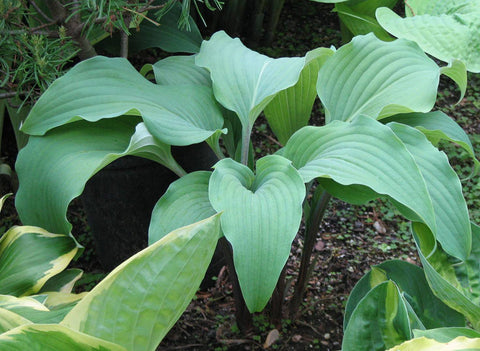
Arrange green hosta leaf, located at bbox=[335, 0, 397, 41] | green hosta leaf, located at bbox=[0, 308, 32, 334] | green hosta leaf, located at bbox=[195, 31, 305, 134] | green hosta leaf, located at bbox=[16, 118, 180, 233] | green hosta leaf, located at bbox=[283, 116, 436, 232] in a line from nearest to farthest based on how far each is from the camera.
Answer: green hosta leaf, located at bbox=[0, 308, 32, 334], green hosta leaf, located at bbox=[283, 116, 436, 232], green hosta leaf, located at bbox=[16, 118, 180, 233], green hosta leaf, located at bbox=[195, 31, 305, 134], green hosta leaf, located at bbox=[335, 0, 397, 41]

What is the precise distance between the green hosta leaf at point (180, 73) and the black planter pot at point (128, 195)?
16 centimetres

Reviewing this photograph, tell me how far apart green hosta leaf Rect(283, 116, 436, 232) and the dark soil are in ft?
1.34

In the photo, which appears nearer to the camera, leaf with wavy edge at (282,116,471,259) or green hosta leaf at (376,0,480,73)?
leaf with wavy edge at (282,116,471,259)

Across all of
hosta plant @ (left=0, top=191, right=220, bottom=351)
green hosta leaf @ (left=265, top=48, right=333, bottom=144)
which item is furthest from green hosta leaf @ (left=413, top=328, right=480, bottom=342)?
green hosta leaf @ (left=265, top=48, right=333, bottom=144)

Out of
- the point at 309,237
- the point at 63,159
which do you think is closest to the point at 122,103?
the point at 63,159

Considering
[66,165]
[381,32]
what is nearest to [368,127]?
[66,165]

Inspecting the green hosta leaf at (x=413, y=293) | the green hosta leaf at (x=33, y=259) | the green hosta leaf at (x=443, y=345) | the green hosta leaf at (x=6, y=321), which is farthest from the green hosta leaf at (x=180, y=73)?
the green hosta leaf at (x=443, y=345)

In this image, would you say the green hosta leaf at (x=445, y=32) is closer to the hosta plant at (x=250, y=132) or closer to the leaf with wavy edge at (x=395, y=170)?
the hosta plant at (x=250, y=132)

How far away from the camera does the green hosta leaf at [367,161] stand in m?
0.92

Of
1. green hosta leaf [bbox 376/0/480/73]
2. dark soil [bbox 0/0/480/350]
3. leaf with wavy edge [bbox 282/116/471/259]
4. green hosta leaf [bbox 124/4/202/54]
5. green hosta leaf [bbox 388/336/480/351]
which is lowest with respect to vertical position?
dark soil [bbox 0/0/480/350]

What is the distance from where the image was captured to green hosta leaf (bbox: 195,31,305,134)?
3.76ft

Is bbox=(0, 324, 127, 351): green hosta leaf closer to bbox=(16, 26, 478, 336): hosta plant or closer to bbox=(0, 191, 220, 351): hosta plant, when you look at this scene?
bbox=(0, 191, 220, 351): hosta plant

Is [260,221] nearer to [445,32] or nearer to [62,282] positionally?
[62,282]

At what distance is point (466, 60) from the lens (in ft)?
4.70
